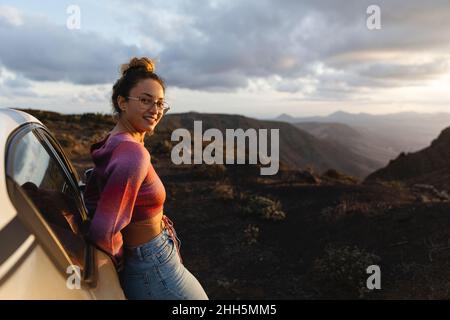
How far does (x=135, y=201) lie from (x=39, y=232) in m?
0.63

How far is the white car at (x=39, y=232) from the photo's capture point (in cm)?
171

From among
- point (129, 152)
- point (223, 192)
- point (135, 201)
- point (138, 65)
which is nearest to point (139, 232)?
point (135, 201)

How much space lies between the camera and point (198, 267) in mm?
7691

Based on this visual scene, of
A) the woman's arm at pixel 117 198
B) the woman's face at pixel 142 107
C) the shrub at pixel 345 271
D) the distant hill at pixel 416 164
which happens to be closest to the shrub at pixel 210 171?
the shrub at pixel 345 271

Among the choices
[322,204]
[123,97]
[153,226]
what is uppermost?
[123,97]

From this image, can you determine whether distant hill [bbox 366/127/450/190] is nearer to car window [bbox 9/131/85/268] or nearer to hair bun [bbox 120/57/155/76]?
hair bun [bbox 120/57/155/76]

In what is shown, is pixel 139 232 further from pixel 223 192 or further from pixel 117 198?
pixel 223 192

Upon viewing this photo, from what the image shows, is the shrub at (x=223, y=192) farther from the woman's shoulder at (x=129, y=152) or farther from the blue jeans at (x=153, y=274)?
the woman's shoulder at (x=129, y=152)

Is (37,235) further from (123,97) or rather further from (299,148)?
(299,148)

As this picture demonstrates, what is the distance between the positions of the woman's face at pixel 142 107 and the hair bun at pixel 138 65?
14 cm

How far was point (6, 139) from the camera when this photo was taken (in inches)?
83.6

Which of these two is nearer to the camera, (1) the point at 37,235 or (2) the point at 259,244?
(1) the point at 37,235

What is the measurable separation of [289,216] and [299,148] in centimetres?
10385
